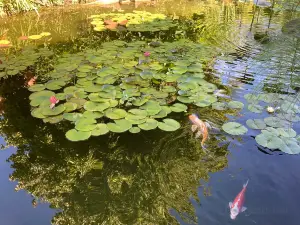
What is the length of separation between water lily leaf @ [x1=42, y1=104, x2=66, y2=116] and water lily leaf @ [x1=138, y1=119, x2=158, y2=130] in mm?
718

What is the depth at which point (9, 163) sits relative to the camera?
7.05 ft

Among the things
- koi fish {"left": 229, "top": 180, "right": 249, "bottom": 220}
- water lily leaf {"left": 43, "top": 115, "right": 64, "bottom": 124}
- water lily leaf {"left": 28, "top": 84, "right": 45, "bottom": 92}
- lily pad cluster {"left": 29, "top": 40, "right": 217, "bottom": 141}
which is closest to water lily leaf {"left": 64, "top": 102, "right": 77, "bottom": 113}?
lily pad cluster {"left": 29, "top": 40, "right": 217, "bottom": 141}

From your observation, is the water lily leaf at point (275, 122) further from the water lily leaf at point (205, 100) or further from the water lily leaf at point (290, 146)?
the water lily leaf at point (205, 100)

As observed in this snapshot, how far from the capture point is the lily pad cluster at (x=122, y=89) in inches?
94.6

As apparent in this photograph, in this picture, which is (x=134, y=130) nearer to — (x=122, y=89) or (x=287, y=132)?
(x=122, y=89)

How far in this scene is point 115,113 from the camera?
246cm

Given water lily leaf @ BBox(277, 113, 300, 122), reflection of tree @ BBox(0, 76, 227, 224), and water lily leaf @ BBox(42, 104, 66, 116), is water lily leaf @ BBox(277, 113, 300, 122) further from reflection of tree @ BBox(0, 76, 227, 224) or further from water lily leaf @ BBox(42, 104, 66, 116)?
water lily leaf @ BBox(42, 104, 66, 116)

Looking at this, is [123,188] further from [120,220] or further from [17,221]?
[17,221]

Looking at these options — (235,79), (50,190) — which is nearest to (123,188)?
(50,190)

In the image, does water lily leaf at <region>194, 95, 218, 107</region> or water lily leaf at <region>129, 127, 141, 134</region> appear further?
water lily leaf at <region>194, 95, 218, 107</region>

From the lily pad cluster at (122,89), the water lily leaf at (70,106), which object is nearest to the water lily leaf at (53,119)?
the lily pad cluster at (122,89)

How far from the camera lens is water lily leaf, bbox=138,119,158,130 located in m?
2.31

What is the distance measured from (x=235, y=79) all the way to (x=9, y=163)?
2431 millimetres

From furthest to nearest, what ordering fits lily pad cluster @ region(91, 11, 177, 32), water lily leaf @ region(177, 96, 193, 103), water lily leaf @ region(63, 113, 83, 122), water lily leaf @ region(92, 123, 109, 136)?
lily pad cluster @ region(91, 11, 177, 32) < water lily leaf @ region(177, 96, 193, 103) < water lily leaf @ region(63, 113, 83, 122) < water lily leaf @ region(92, 123, 109, 136)
